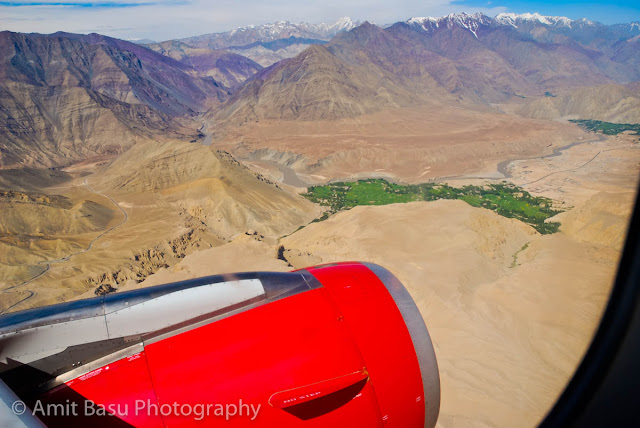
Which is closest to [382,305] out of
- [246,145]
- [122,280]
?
[122,280]

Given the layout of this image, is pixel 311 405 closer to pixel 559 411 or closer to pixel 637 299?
pixel 559 411

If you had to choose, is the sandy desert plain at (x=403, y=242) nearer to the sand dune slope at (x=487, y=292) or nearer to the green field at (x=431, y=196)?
the sand dune slope at (x=487, y=292)

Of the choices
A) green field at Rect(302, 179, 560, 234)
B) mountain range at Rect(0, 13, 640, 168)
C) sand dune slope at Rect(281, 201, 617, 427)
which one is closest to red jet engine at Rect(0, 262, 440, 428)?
sand dune slope at Rect(281, 201, 617, 427)

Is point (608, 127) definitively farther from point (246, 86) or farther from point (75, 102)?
point (75, 102)

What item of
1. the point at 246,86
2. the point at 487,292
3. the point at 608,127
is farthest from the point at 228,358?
the point at 246,86

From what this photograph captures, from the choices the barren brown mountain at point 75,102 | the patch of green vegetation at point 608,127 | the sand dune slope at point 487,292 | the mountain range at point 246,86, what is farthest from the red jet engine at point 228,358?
the patch of green vegetation at point 608,127

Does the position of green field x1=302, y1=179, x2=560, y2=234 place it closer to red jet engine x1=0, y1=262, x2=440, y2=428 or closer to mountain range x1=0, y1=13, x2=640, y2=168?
red jet engine x1=0, y1=262, x2=440, y2=428
